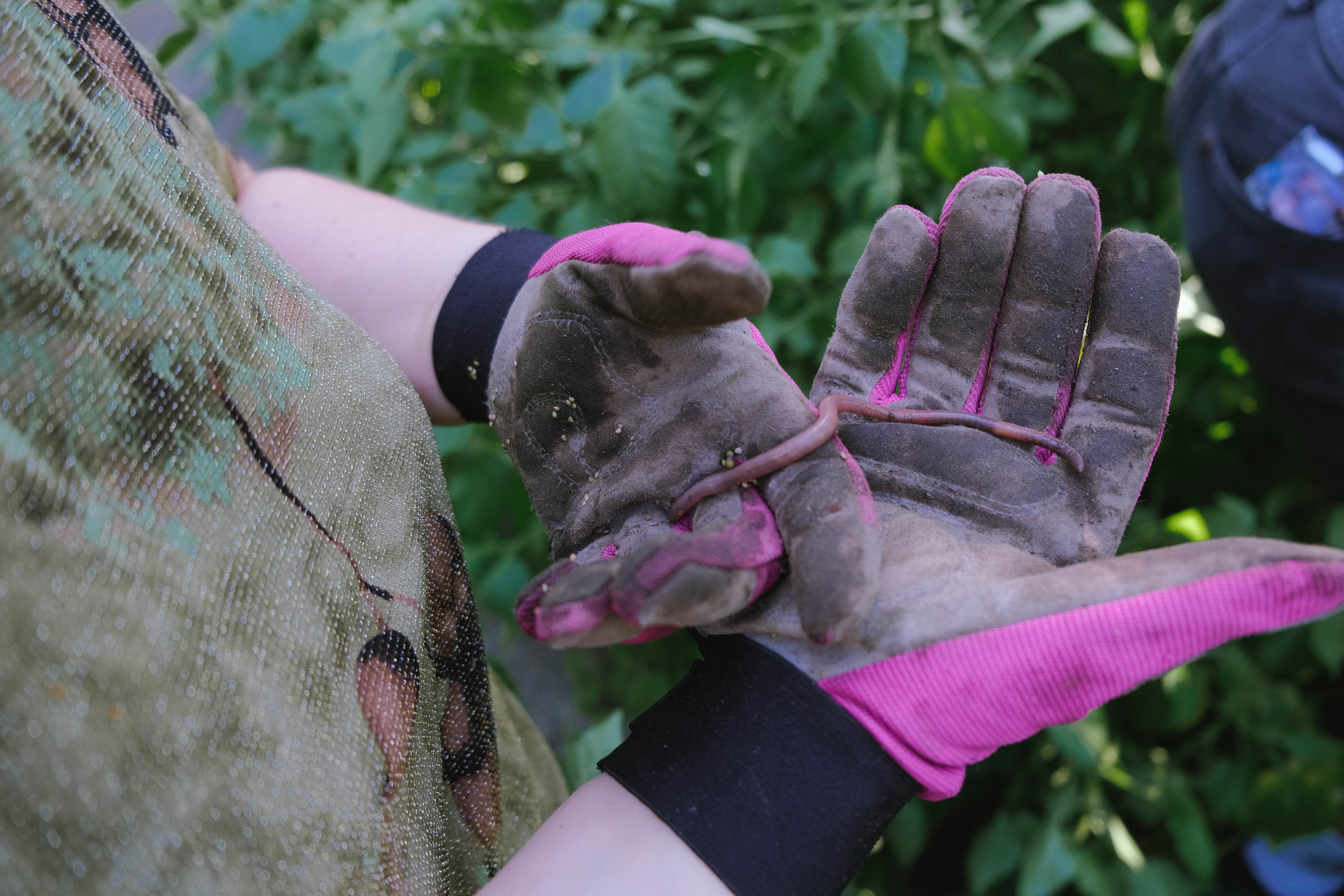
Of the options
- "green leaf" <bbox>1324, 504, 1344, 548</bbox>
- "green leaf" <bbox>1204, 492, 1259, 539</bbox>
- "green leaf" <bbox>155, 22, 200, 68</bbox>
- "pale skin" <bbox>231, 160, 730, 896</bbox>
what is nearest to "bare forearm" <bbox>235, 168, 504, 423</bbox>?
"pale skin" <bbox>231, 160, 730, 896</bbox>

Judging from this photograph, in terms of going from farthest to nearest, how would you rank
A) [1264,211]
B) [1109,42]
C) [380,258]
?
[1109,42]
[1264,211]
[380,258]

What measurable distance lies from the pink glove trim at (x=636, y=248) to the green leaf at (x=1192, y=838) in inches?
47.8

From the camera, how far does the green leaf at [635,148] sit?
38.3 inches

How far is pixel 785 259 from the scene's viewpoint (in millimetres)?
993

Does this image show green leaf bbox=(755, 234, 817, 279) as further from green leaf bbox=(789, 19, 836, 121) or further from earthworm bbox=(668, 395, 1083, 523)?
earthworm bbox=(668, 395, 1083, 523)

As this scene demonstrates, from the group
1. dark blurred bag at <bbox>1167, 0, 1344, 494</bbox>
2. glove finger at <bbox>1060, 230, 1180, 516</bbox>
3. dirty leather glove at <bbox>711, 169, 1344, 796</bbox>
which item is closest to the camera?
dirty leather glove at <bbox>711, 169, 1344, 796</bbox>

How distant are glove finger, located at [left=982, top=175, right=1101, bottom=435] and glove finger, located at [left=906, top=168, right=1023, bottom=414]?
0.04 feet

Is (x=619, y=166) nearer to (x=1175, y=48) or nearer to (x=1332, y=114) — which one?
(x=1332, y=114)

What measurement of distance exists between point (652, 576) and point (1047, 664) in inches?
8.8

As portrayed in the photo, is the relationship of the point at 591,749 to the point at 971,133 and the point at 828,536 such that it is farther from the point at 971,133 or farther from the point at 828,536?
the point at 971,133

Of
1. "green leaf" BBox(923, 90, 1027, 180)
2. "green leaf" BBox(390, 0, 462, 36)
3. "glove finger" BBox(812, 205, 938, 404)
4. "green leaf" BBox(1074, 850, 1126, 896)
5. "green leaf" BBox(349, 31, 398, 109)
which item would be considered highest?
"green leaf" BBox(390, 0, 462, 36)

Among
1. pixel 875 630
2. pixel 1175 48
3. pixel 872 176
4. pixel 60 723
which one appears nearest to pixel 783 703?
pixel 875 630

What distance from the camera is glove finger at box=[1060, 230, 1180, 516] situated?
0.57 meters

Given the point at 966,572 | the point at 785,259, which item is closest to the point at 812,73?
the point at 785,259
